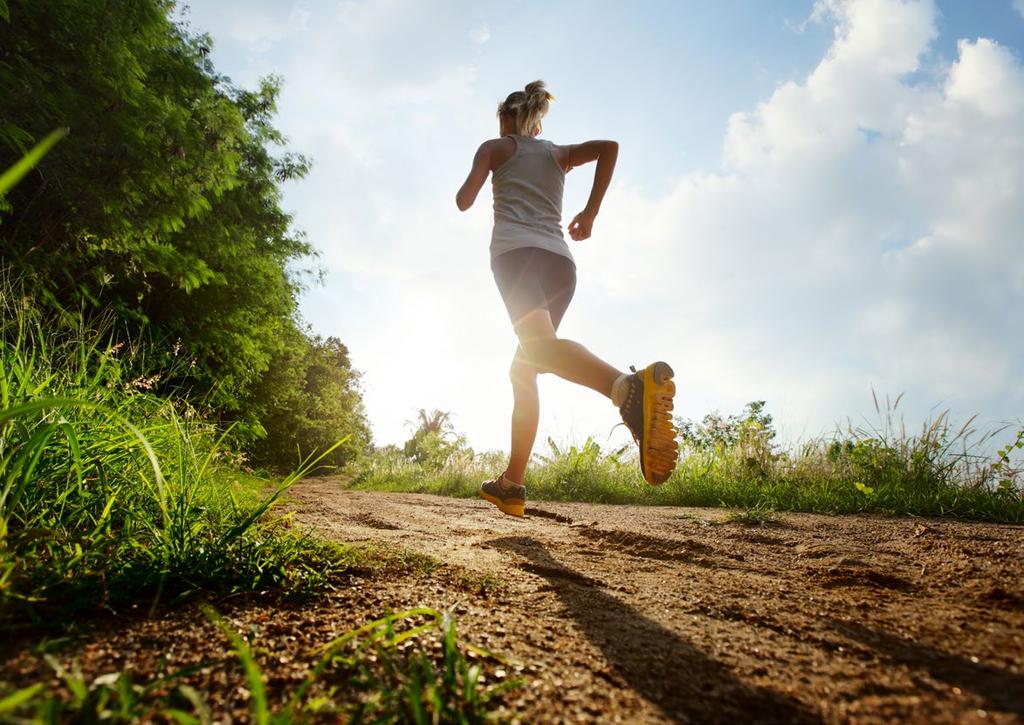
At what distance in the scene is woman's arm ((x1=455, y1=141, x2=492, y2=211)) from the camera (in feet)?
8.82

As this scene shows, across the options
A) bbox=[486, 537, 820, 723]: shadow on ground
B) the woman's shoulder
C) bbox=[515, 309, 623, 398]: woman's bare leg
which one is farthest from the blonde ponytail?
bbox=[486, 537, 820, 723]: shadow on ground

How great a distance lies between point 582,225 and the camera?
2943 millimetres

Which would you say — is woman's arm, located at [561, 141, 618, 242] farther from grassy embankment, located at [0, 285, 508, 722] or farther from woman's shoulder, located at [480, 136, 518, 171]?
grassy embankment, located at [0, 285, 508, 722]

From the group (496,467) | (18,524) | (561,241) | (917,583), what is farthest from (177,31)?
(917,583)

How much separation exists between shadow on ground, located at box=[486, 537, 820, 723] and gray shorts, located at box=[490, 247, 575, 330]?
1497mm

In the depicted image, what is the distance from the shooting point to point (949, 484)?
12.3 ft

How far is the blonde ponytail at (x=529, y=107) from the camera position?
2885mm

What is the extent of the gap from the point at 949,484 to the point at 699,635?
4.00m

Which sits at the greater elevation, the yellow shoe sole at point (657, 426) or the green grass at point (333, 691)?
the yellow shoe sole at point (657, 426)

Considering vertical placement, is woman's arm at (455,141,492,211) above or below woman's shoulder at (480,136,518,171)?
below

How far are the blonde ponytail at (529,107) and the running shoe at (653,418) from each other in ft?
5.40

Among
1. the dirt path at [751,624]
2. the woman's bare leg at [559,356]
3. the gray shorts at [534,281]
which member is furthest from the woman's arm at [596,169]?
the dirt path at [751,624]

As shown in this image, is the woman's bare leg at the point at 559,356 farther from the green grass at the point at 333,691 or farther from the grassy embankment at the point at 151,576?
the green grass at the point at 333,691

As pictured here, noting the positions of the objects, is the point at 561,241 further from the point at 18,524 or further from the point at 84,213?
the point at 84,213
